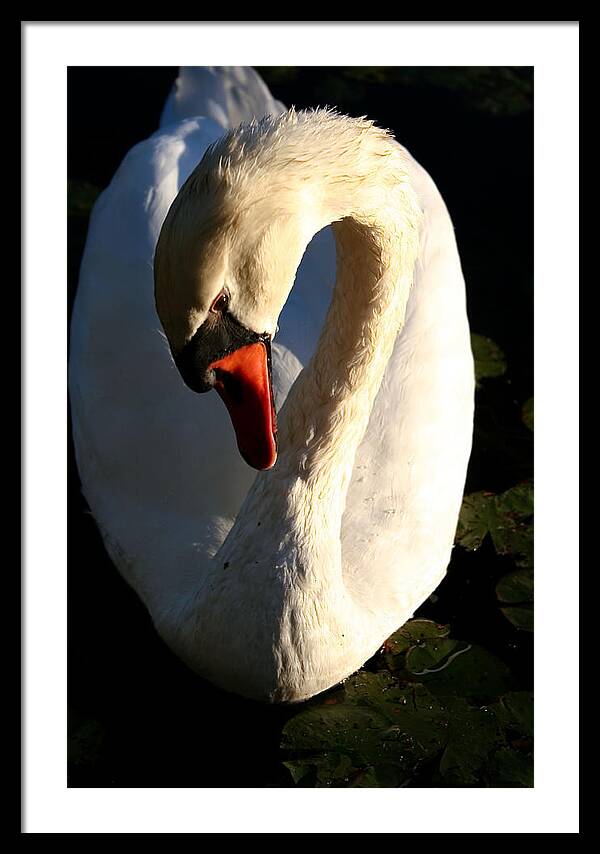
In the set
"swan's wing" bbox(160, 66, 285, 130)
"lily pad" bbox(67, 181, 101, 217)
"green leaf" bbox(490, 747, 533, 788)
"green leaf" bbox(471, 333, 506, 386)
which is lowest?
"green leaf" bbox(490, 747, 533, 788)

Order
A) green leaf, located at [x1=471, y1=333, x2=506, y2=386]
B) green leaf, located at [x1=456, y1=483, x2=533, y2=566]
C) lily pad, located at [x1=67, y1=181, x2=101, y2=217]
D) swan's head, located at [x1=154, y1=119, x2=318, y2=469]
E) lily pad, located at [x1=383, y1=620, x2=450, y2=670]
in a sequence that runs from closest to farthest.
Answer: swan's head, located at [x1=154, y1=119, x2=318, y2=469] < lily pad, located at [x1=383, y1=620, x2=450, y2=670] < green leaf, located at [x1=456, y1=483, x2=533, y2=566] < green leaf, located at [x1=471, y1=333, x2=506, y2=386] < lily pad, located at [x1=67, y1=181, x2=101, y2=217]

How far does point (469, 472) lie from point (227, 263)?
8.02 ft

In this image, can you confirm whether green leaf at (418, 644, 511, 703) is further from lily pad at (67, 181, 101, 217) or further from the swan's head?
lily pad at (67, 181, 101, 217)

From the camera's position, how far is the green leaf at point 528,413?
4.79 m

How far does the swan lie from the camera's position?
2.41 m

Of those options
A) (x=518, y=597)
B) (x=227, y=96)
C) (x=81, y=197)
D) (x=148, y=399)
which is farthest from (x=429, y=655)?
(x=81, y=197)

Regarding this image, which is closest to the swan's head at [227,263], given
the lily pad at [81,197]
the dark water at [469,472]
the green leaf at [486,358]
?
the dark water at [469,472]

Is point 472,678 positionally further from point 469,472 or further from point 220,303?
point 220,303

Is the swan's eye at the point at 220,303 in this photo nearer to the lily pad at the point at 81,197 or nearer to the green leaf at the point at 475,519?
the green leaf at the point at 475,519

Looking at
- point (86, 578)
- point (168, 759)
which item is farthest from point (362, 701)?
point (86, 578)

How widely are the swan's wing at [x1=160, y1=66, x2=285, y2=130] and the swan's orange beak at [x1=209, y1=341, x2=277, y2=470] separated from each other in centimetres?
287

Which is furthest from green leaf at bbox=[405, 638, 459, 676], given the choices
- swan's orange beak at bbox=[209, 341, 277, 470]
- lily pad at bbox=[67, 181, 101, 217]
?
lily pad at bbox=[67, 181, 101, 217]
